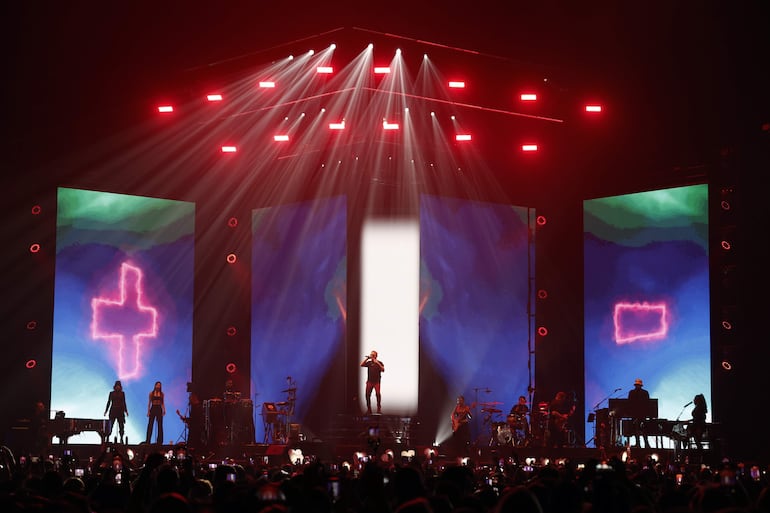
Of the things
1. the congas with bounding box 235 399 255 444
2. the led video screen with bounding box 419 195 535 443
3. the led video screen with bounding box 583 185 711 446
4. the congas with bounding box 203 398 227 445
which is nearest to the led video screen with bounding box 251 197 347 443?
the congas with bounding box 235 399 255 444

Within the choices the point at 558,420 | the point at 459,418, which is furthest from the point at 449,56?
the point at 558,420

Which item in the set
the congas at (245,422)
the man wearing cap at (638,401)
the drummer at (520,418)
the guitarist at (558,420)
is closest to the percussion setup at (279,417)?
the congas at (245,422)

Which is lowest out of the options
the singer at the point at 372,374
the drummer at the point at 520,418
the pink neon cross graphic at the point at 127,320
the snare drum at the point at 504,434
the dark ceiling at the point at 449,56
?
the snare drum at the point at 504,434

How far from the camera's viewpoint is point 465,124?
26078 mm

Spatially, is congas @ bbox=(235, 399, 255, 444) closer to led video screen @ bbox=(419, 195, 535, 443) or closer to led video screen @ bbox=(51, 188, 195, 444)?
led video screen @ bbox=(51, 188, 195, 444)

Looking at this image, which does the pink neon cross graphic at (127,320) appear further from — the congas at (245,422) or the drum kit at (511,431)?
the drum kit at (511,431)

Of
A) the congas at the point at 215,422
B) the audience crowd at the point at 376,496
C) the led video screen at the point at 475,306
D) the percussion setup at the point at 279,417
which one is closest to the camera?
the audience crowd at the point at 376,496

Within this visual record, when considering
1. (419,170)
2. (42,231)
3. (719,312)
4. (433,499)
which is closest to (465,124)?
(419,170)

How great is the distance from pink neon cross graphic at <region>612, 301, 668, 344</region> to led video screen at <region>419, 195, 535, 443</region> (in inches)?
99.5

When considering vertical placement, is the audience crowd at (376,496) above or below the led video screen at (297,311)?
below

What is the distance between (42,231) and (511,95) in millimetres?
11551

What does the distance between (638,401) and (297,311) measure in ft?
29.1

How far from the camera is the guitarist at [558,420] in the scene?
23.9 m

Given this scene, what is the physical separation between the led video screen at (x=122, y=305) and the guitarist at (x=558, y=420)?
31.3 ft
